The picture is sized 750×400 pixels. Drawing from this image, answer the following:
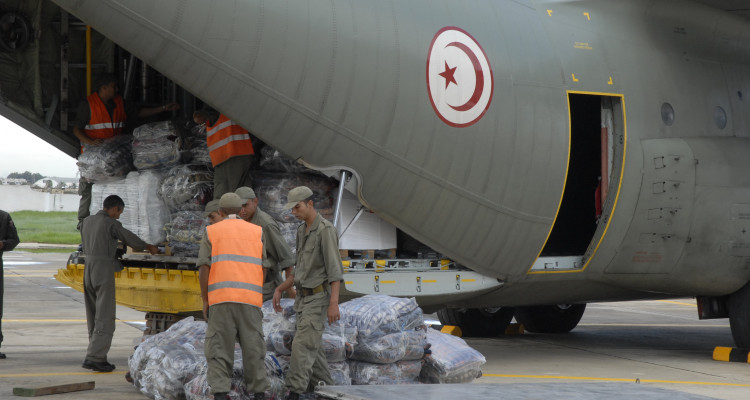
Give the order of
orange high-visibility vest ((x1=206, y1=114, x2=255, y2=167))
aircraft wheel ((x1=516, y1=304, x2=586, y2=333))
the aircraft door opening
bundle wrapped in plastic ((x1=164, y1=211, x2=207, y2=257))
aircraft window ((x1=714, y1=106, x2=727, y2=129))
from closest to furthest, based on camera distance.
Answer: orange high-visibility vest ((x1=206, y1=114, x2=255, y2=167)) < bundle wrapped in plastic ((x1=164, y1=211, x2=207, y2=257)) < aircraft window ((x1=714, y1=106, x2=727, y2=129)) < the aircraft door opening < aircraft wheel ((x1=516, y1=304, x2=586, y2=333))

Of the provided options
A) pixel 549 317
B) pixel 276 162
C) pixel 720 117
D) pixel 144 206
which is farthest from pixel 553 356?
pixel 144 206

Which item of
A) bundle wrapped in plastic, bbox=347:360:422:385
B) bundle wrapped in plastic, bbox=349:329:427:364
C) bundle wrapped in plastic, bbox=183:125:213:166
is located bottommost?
bundle wrapped in plastic, bbox=347:360:422:385

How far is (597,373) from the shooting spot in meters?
11.2

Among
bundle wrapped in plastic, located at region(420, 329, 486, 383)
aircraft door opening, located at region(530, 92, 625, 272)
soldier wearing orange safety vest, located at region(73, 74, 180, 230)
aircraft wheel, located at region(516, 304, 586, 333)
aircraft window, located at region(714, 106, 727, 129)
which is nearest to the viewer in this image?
bundle wrapped in plastic, located at region(420, 329, 486, 383)

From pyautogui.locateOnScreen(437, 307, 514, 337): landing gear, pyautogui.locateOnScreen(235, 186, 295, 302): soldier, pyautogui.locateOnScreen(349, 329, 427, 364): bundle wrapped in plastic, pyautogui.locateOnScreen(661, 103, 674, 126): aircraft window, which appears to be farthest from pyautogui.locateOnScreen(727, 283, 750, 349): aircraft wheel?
pyautogui.locateOnScreen(235, 186, 295, 302): soldier

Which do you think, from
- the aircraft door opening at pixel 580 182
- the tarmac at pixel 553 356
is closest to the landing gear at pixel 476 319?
the tarmac at pixel 553 356

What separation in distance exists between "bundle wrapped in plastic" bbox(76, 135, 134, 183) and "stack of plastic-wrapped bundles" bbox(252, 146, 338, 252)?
1.68 meters

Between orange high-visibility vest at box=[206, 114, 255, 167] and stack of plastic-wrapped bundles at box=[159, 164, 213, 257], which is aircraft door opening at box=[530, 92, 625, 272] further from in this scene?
stack of plastic-wrapped bundles at box=[159, 164, 213, 257]

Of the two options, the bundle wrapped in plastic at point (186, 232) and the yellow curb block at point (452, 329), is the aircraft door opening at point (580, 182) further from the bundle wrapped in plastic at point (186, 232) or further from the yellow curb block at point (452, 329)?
the bundle wrapped in plastic at point (186, 232)

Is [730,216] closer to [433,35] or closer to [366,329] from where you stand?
[433,35]

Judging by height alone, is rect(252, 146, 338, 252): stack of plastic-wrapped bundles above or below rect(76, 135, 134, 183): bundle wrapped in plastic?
below

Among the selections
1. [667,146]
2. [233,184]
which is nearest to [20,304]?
[233,184]

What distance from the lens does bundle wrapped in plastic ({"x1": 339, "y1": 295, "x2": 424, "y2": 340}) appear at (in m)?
8.89

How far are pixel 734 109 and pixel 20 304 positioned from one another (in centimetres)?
1374
